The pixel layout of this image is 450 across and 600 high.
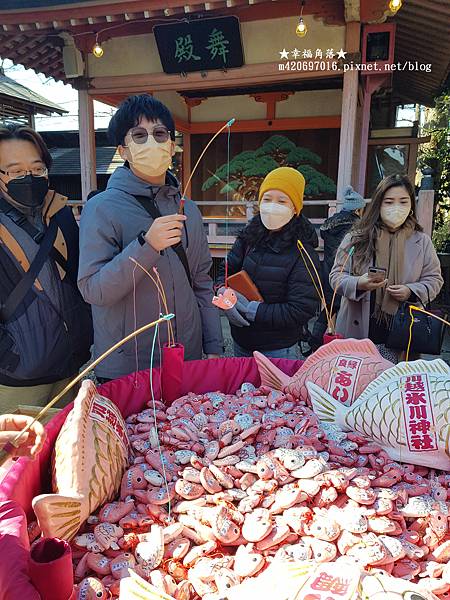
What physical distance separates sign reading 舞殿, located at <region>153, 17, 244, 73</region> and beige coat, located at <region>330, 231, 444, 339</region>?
11.0ft

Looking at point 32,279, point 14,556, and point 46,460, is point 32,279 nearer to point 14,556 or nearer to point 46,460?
point 46,460

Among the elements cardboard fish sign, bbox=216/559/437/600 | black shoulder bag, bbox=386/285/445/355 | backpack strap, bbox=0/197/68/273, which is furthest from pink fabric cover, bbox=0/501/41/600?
black shoulder bag, bbox=386/285/445/355

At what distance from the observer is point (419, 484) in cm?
112

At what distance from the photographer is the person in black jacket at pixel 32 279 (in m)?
1.39

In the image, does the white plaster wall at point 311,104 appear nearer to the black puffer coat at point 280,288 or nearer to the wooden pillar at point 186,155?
the wooden pillar at point 186,155

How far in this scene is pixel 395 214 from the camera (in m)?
1.88

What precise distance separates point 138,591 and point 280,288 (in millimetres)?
1252

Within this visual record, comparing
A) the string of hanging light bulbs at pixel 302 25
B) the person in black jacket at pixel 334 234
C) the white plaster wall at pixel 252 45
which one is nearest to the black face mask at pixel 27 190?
the person in black jacket at pixel 334 234

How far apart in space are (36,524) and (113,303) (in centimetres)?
65

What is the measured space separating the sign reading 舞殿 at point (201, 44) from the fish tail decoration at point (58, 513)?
4.50 meters

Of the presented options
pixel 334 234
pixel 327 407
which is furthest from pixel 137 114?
pixel 334 234

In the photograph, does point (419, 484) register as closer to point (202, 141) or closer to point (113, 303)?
point (113, 303)

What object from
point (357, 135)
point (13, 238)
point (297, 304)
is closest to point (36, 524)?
point (13, 238)

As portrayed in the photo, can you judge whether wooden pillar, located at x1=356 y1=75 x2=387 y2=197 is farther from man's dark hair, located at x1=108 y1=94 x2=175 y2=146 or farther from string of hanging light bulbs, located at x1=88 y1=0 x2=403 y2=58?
man's dark hair, located at x1=108 y1=94 x2=175 y2=146
